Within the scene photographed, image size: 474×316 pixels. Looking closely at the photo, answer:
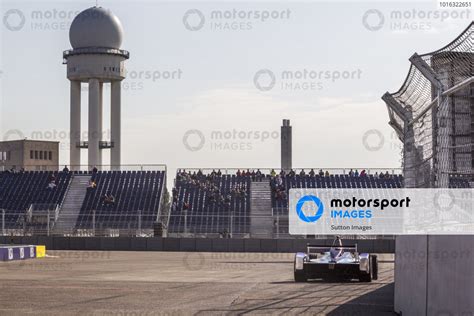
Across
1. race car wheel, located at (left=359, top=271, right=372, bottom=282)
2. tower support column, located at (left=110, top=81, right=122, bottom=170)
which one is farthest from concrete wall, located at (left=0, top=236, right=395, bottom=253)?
tower support column, located at (left=110, top=81, right=122, bottom=170)

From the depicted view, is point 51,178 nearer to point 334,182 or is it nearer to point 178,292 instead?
point 334,182

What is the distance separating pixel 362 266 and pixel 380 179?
30979 millimetres

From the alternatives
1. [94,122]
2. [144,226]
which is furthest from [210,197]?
[94,122]

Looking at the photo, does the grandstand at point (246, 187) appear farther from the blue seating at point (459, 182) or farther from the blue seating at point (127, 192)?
the blue seating at point (459, 182)

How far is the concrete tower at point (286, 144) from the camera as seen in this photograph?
6871cm

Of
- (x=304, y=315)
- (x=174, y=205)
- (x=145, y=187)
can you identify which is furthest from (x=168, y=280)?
(x=145, y=187)

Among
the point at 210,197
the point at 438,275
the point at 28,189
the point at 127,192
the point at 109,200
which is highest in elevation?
the point at 28,189

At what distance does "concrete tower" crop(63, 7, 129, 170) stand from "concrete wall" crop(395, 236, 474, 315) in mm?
49511

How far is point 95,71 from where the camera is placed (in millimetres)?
60500

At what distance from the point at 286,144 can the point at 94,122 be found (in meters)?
14.5

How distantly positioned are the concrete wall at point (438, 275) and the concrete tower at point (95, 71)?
49.5 m

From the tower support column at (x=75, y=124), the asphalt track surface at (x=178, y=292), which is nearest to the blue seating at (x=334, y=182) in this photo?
the tower support column at (x=75, y=124)

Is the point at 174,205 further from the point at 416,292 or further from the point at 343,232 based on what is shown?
the point at 416,292

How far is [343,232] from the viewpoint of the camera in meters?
38.4
